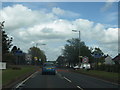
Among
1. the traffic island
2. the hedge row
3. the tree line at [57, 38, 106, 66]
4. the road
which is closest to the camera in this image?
the road

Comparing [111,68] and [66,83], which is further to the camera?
[111,68]

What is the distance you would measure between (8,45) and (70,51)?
49.7 m

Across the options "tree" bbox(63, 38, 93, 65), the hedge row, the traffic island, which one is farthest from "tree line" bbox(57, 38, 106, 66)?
the traffic island

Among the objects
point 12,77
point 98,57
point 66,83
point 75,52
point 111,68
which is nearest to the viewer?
point 66,83

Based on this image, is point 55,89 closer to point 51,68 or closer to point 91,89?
point 91,89

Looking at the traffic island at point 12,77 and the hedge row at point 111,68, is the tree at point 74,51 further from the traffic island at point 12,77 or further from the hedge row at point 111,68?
the traffic island at point 12,77

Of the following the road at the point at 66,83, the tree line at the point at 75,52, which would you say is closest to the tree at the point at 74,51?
the tree line at the point at 75,52

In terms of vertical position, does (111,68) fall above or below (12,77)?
below

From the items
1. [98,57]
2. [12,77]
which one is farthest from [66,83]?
[98,57]

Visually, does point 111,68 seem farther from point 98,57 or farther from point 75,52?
point 75,52

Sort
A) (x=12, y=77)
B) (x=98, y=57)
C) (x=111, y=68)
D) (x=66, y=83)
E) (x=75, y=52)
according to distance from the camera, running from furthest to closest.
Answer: (x=75, y=52)
(x=111, y=68)
(x=98, y=57)
(x=12, y=77)
(x=66, y=83)

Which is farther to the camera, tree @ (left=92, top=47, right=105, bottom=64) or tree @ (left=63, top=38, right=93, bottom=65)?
tree @ (left=63, top=38, right=93, bottom=65)

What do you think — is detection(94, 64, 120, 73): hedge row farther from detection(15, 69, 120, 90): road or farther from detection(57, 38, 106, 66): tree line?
detection(57, 38, 106, 66): tree line

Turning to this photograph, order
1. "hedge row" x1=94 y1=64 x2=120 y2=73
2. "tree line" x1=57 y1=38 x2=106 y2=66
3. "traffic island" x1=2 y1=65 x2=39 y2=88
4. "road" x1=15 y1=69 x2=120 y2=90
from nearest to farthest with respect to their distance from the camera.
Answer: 1. "road" x1=15 y1=69 x2=120 y2=90
2. "traffic island" x1=2 y1=65 x2=39 y2=88
3. "hedge row" x1=94 y1=64 x2=120 y2=73
4. "tree line" x1=57 y1=38 x2=106 y2=66
